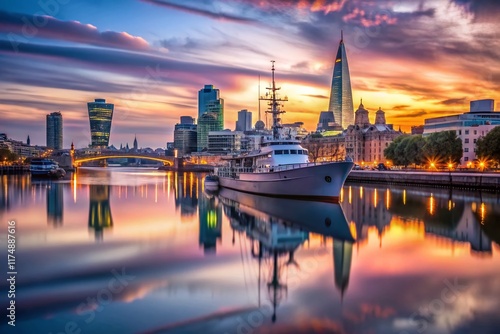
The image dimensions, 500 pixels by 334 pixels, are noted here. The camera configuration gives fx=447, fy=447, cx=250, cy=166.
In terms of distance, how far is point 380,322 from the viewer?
972 cm

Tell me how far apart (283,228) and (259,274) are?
28.4 feet

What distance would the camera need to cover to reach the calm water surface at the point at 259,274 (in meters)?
9.80

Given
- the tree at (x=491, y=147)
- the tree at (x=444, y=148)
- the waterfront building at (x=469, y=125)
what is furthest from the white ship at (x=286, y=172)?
the waterfront building at (x=469, y=125)

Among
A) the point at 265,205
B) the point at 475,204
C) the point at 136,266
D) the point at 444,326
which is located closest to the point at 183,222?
the point at 265,205

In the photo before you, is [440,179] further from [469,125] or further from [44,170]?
[44,170]

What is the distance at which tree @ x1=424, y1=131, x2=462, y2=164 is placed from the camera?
66500 millimetres

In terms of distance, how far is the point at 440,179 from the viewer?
165 ft

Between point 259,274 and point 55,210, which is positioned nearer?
point 259,274

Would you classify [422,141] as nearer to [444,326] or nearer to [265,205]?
[265,205]

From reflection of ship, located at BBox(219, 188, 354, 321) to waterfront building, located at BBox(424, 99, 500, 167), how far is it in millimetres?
57586

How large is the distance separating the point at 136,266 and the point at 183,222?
10.8 metres

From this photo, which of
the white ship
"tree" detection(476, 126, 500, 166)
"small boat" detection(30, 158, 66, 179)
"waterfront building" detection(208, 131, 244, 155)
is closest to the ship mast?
the white ship

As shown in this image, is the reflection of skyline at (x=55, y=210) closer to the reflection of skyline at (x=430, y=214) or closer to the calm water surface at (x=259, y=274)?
the calm water surface at (x=259, y=274)

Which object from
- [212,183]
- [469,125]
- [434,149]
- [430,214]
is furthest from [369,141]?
[430,214]
